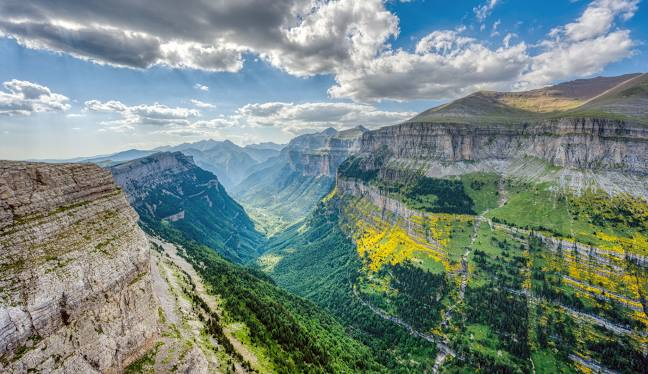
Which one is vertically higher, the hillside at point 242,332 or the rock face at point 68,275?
the rock face at point 68,275

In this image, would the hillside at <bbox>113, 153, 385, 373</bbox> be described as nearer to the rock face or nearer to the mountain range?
the mountain range

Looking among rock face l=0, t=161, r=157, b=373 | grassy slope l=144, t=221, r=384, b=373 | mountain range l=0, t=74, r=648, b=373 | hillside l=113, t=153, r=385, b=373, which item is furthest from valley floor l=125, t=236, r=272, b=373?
grassy slope l=144, t=221, r=384, b=373

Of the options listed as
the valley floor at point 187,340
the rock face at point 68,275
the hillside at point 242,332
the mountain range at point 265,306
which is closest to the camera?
the rock face at point 68,275

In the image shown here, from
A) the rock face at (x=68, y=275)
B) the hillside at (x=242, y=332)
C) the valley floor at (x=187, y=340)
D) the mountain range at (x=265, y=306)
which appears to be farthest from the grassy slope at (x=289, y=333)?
the rock face at (x=68, y=275)

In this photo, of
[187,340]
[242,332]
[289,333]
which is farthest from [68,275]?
[289,333]

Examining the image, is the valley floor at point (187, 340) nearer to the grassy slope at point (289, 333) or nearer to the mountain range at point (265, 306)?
the mountain range at point (265, 306)

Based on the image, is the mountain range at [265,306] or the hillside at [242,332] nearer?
the mountain range at [265,306]

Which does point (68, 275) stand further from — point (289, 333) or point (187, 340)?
point (289, 333)

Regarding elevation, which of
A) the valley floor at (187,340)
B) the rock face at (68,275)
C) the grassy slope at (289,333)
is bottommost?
the grassy slope at (289,333)
